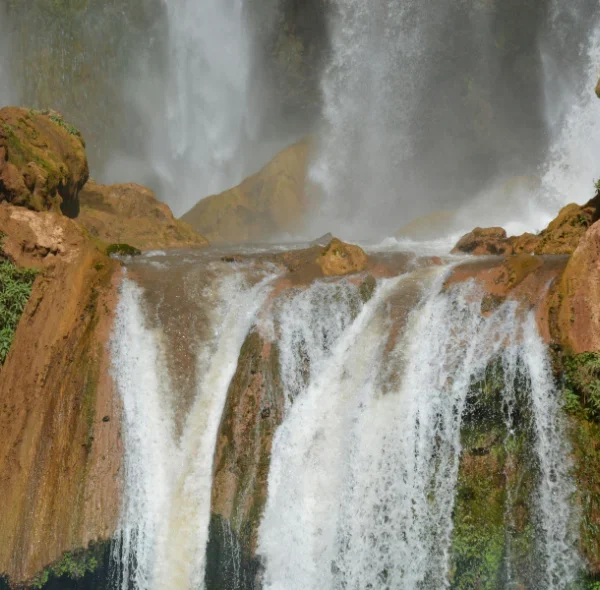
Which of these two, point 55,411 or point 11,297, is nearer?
point 55,411

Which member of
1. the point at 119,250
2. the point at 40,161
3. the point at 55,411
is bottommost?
the point at 55,411

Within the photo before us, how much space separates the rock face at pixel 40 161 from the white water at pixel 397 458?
10308 mm

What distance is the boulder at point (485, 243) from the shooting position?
2088 cm

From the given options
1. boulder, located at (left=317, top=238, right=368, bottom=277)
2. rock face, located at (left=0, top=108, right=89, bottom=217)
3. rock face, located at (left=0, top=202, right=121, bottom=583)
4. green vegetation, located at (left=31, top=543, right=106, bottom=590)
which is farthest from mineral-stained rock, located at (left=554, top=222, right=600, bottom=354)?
rock face, located at (left=0, top=108, right=89, bottom=217)

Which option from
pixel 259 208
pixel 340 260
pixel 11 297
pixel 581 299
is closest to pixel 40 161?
pixel 11 297

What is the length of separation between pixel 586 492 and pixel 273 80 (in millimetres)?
50875

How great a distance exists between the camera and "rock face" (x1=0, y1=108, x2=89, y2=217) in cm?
1742

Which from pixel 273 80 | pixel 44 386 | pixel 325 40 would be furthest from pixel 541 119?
pixel 44 386

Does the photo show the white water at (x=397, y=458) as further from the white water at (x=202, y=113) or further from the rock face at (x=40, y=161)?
the white water at (x=202, y=113)

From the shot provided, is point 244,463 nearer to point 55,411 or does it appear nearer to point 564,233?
point 55,411

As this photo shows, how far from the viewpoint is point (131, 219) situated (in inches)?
1192

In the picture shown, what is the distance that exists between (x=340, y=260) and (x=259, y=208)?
2800cm

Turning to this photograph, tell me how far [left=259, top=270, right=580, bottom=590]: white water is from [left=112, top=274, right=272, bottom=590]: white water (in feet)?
5.85

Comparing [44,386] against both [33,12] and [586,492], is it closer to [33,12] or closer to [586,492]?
[586,492]
